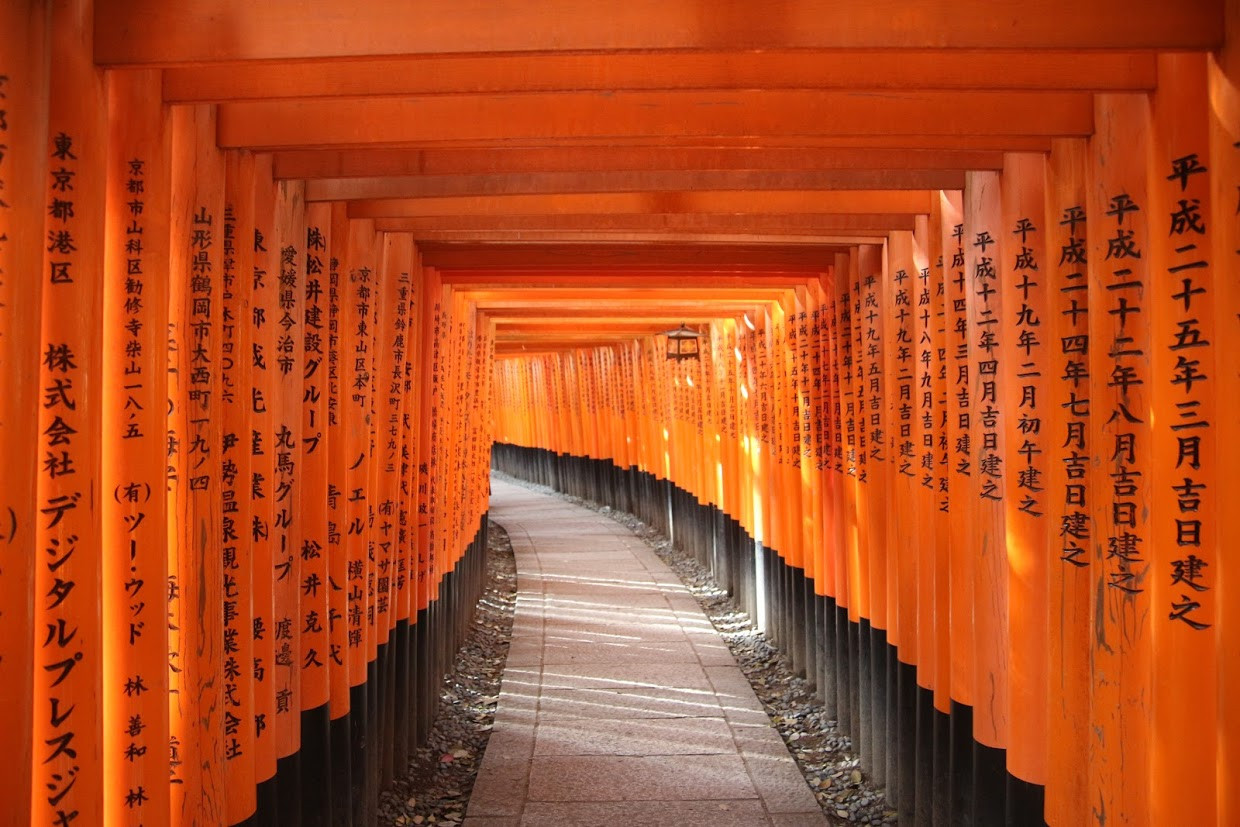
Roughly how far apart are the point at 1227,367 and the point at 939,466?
2658 millimetres

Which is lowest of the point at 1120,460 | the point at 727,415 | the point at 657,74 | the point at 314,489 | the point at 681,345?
the point at 314,489

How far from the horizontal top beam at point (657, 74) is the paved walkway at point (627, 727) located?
14.6ft

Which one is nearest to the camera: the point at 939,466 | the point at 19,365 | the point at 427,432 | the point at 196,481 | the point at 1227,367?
the point at 19,365

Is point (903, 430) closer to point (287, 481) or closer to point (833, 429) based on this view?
point (833, 429)

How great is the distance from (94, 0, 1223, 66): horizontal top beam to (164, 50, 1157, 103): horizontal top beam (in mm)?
234

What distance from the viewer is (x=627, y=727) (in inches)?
308

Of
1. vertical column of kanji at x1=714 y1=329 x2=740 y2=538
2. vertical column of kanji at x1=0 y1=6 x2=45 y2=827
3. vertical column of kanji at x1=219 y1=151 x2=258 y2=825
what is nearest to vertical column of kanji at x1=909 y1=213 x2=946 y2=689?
vertical column of kanji at x1=219 y1=151 x2=258 y2=825

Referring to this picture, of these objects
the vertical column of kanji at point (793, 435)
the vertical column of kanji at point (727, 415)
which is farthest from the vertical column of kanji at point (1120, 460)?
the vertical column of kanji at point (727, 415)

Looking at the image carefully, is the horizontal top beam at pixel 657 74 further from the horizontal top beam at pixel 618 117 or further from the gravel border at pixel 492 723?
the gravel border at pixel 492 723

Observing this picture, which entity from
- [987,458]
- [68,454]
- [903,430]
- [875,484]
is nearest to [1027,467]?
[987,458]

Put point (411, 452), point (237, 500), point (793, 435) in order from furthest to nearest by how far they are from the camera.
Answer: point (793, 435)
point (411, 452)
point (237, 500)

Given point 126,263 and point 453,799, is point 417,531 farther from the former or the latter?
point 126,263

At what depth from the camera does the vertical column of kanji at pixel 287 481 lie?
4531 mm

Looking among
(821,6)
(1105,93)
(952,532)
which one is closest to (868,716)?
(952,532)
